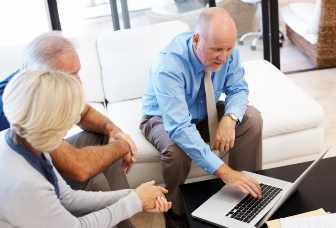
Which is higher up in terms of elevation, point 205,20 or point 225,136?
point 205,20

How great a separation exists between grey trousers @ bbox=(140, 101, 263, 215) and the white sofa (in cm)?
12

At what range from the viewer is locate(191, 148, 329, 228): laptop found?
1654 millimetres

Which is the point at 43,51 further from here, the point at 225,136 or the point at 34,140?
the point at 225,136

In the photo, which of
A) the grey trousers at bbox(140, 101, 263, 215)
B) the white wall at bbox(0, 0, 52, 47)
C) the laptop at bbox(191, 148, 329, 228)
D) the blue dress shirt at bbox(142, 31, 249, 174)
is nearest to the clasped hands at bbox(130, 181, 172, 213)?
the laptop at bbox(191, 148, 329, 228)

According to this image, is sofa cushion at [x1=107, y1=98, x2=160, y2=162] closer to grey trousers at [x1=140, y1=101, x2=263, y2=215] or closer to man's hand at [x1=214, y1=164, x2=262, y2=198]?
grey trousers at [x1=140, y1=101, x2=263, y2=215]

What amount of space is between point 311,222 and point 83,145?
988mm

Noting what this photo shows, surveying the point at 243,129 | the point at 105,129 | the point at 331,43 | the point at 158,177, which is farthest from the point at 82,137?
the point at 331,43

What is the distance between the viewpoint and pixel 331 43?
3.79 metres

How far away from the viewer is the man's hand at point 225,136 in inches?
84.6

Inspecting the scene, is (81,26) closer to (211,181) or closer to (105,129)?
(105,129)

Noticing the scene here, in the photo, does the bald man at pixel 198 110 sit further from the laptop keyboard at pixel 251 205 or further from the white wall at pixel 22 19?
the white wall at pixel 22 19

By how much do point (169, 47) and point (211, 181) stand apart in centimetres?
69

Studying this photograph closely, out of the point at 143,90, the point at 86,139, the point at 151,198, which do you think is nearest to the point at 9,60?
the point at 143,90

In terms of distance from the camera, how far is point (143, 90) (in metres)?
2.77
